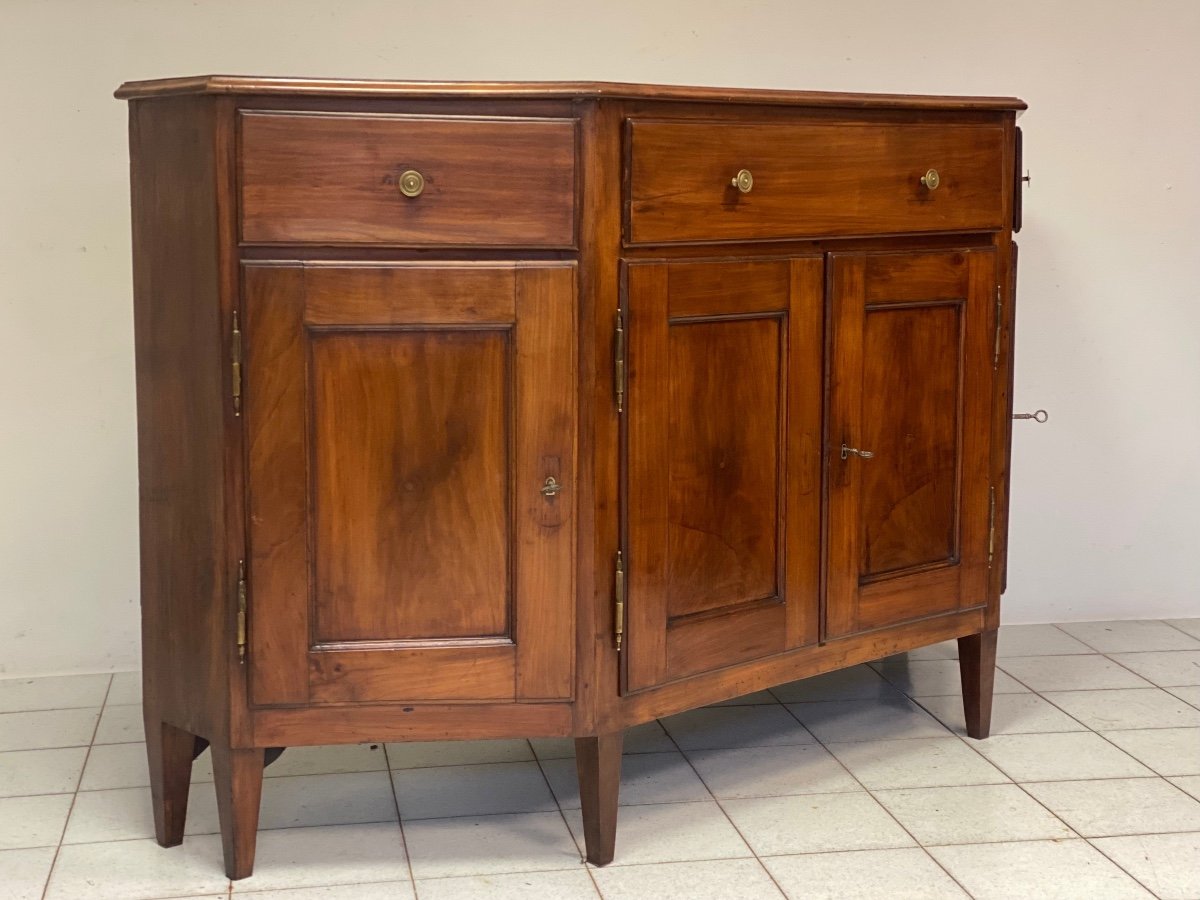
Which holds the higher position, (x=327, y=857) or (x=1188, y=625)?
(x=1188, y=625)

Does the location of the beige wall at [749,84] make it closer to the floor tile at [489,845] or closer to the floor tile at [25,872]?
Answer: the floor tile at [25,872]

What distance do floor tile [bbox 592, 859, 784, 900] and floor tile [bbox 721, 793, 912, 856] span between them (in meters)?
0.08

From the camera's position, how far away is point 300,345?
83.5 inches

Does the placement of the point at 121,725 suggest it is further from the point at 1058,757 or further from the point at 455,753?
the point at 1058,757

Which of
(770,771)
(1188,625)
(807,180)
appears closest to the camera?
(807,180)

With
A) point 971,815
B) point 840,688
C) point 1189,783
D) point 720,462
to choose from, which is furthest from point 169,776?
point 1189,783

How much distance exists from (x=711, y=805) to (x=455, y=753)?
50cm

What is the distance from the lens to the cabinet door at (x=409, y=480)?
2.13 m

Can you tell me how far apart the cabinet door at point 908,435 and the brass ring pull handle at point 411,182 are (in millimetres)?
710

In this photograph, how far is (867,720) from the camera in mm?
2953

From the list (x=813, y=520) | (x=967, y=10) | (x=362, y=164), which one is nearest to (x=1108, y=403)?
(x=967, y=10)

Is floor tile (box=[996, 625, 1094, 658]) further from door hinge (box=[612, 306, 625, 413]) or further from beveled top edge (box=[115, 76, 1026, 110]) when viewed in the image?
beveled top edge (box=[115, 76, 1026, 110])

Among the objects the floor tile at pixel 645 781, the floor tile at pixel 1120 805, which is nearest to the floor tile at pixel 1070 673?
the floor tile at pixel 1120 805

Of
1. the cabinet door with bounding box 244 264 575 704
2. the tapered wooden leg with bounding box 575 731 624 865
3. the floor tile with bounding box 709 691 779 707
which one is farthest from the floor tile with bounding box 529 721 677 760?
the cabinet door with bounding box 244 264 575 704
